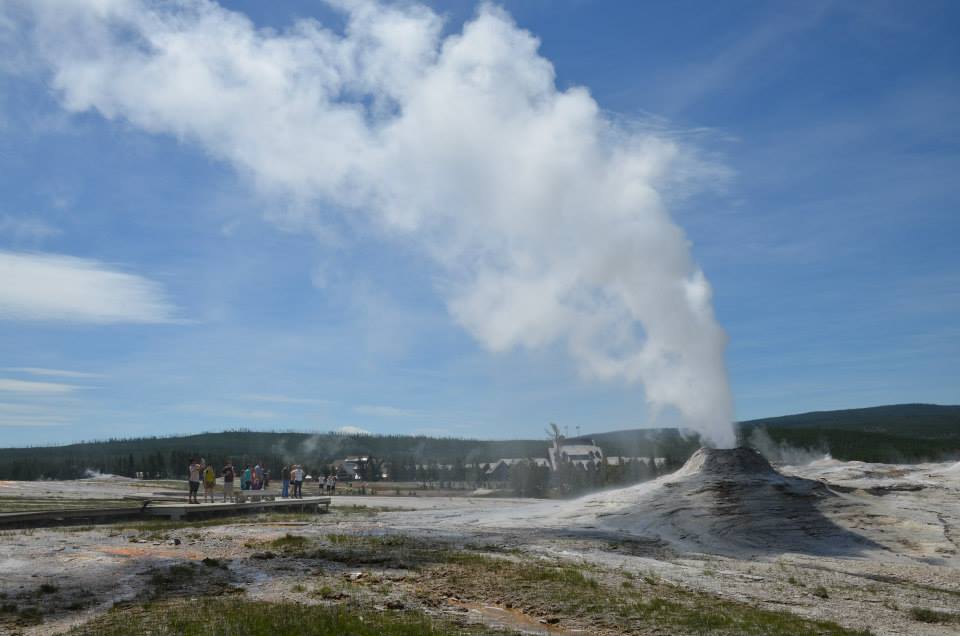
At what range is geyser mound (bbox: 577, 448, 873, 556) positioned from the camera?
24.1 metres

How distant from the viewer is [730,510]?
86.1 feet

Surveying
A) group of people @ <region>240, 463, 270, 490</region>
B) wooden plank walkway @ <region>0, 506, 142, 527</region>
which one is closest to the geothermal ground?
wooden plank walkway @ <region>0, 506, 142, 527</region>

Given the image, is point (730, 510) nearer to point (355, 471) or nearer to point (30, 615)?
point (30, 615)

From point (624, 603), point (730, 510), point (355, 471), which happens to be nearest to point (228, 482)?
point (730, 510)

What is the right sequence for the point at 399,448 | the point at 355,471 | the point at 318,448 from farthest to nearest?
the point at 399,448 → the point at 318,448 → the point at 355,471

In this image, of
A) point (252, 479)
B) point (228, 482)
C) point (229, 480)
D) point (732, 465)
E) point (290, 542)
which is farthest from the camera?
point (252, 479)

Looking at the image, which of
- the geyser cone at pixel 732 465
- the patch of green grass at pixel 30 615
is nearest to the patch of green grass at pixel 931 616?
the patch of green grass at pixel 30 615

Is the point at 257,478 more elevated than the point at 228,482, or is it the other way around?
the point at 257,478

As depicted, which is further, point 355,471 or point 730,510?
point 355,471

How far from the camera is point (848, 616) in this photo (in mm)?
13477

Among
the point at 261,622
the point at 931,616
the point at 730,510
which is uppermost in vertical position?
the point at 730,510

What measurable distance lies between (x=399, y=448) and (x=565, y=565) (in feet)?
486

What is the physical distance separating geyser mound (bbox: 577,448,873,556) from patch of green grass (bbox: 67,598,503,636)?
524 inches

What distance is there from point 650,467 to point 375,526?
37.3 m
